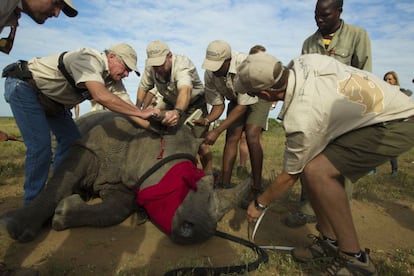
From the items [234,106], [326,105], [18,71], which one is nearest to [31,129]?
[18,71]

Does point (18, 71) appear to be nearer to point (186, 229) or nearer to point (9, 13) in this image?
point (9, 13)

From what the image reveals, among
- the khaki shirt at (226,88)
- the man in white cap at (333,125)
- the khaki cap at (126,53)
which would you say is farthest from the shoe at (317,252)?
the khaki cap at (126,53)

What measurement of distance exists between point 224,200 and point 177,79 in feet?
8.04

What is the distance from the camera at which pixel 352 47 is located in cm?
473

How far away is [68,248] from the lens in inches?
140

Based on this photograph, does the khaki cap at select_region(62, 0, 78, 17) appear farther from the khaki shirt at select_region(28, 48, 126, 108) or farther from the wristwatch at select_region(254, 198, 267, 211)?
the wristwatch at select_region(254, 198, 267, 211)

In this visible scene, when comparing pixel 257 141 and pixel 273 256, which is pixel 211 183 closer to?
pixel 273 256

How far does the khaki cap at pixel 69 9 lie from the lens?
11.0 ft

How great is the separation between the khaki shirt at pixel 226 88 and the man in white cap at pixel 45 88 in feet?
4.97

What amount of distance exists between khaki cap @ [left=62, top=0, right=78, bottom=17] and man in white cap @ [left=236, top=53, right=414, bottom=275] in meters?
1.64

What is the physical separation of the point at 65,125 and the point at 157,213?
201 centimetres

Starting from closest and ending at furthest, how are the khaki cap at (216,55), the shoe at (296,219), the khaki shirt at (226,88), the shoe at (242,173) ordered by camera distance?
the shoe at (296,219)
the khaki cap at (216,55)
the khaki shirt at (226,88)
the shoe at (242,173)

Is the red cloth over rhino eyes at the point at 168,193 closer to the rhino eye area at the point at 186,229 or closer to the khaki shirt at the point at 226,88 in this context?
the rhino eye area at the point at 186,229

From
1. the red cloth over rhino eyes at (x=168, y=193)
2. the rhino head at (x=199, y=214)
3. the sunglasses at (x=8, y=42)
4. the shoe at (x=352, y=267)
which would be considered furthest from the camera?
the red cloth over rhino eyes at (x=168, y=193)
